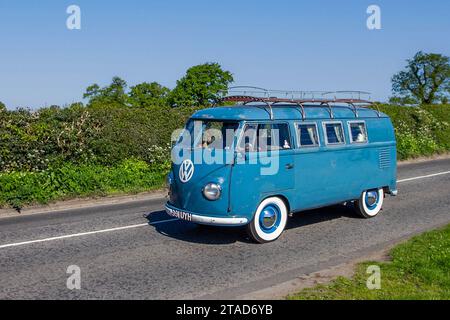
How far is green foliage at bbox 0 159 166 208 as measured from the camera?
12773 millimetres

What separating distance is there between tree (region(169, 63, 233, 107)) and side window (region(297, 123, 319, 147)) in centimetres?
4227

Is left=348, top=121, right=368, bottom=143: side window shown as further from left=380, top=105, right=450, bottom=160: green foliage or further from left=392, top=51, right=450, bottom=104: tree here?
left=392, top=51, right=450, bottom=104: tree

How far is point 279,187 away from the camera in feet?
29.8

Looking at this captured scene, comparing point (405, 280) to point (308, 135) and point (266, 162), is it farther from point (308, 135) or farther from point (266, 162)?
point (308, 135)

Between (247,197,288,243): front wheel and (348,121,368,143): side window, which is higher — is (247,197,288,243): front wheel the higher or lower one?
the lower one

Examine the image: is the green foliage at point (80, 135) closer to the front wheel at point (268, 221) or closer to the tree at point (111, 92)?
the front wheel at point (268, 221)

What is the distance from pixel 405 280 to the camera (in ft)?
22.3

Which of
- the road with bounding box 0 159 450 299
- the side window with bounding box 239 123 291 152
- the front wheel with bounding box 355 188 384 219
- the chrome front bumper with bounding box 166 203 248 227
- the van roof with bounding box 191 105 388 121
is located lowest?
the road with bounding box 0 159 450 299

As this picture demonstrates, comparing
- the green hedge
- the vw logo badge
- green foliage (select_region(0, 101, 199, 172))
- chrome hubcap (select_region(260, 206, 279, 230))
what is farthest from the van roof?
green foliage (select_region(0, 101, 199, 172))

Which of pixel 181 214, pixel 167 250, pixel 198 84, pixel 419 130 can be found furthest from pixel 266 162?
pixel 198 84

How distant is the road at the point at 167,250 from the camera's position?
271 inches

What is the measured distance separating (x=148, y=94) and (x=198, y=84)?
659 centimetres

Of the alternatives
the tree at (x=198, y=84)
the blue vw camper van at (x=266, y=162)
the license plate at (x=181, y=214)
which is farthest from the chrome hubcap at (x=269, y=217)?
the tree at (x=198, y=84)

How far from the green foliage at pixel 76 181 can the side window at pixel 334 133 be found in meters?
6.75
